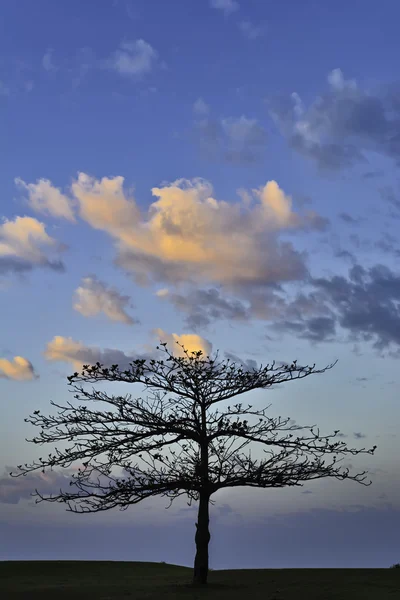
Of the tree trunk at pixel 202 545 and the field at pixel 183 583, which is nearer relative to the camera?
the field at pixel 183 583

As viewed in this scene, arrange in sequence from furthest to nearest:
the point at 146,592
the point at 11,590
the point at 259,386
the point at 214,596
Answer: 1. the point at 259,386
2. the point at 11,590
3. the point at 146,592
4. the point at 214,596

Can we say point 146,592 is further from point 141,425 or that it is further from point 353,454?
point 353,454

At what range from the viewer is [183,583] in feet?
76.9

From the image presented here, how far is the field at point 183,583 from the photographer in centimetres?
1962

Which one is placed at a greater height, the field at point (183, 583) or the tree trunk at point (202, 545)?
the tree trunk at point (202, 545)

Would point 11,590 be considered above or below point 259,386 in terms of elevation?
below

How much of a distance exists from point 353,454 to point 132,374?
8423 millimetres

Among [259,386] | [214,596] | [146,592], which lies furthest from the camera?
[259,386]

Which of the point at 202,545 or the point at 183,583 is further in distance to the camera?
the point at 183,583

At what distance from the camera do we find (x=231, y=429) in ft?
78.9

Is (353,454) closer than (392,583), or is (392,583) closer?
(392,583)

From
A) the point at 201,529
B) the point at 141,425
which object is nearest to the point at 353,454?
the point at 201,529

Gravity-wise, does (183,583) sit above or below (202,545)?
below

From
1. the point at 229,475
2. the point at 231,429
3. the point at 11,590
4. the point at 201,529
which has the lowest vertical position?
the point at 11,590
